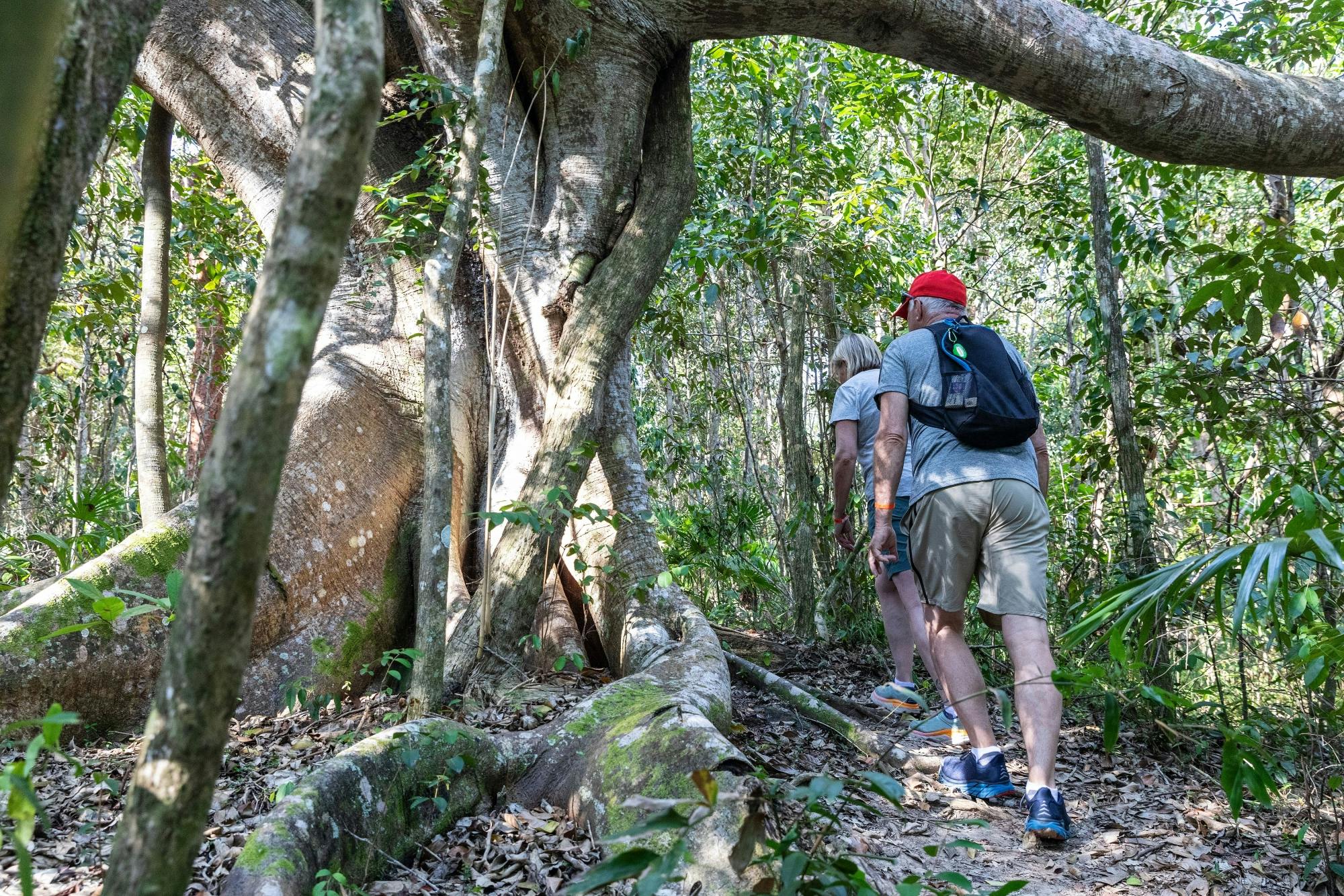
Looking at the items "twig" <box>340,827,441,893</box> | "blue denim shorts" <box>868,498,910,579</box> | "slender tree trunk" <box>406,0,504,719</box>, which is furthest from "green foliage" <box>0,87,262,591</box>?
"blue denim shorts" <box>868,498,910,579</box>

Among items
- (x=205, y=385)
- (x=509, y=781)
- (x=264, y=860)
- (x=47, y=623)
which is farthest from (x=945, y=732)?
(x=205, y=385)

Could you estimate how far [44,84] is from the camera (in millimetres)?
1227

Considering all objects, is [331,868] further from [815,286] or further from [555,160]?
[815,286]

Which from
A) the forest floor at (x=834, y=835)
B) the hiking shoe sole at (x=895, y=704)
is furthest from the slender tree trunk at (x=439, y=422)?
the hiking shoe sole at (x=895, y=704)

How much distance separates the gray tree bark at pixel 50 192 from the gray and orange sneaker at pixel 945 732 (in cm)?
383

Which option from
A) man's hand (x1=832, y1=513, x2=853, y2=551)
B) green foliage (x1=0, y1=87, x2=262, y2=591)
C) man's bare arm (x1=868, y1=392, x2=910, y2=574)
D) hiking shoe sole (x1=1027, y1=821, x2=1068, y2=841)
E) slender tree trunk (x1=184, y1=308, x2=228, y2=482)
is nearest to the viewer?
hiking shoe sole (x1=1027, y1=821, x2=1068, y2=841)

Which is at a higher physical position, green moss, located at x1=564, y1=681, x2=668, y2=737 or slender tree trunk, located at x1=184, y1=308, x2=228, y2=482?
slender tree trunk, located at x1=184, y1=308, x2=228, y2=482

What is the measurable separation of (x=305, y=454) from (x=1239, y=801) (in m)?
3.87

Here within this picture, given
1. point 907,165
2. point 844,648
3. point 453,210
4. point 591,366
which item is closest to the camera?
point 453,210

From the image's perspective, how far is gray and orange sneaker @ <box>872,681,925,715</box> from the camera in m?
4.86

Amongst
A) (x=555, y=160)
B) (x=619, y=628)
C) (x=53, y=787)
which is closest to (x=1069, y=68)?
(x=555, y=160)

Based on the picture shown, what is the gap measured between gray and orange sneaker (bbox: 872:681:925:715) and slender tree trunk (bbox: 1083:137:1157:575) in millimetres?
1376

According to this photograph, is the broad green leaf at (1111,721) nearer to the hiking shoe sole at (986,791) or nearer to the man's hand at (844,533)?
the hiking shoe sole at (986,791)

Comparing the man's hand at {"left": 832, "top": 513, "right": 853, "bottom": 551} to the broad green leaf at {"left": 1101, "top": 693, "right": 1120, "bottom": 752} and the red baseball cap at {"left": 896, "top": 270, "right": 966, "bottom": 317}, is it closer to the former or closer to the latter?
the red baseball cap at {"left": 896, "top": 270, "right": 966, "bottom": 317}
